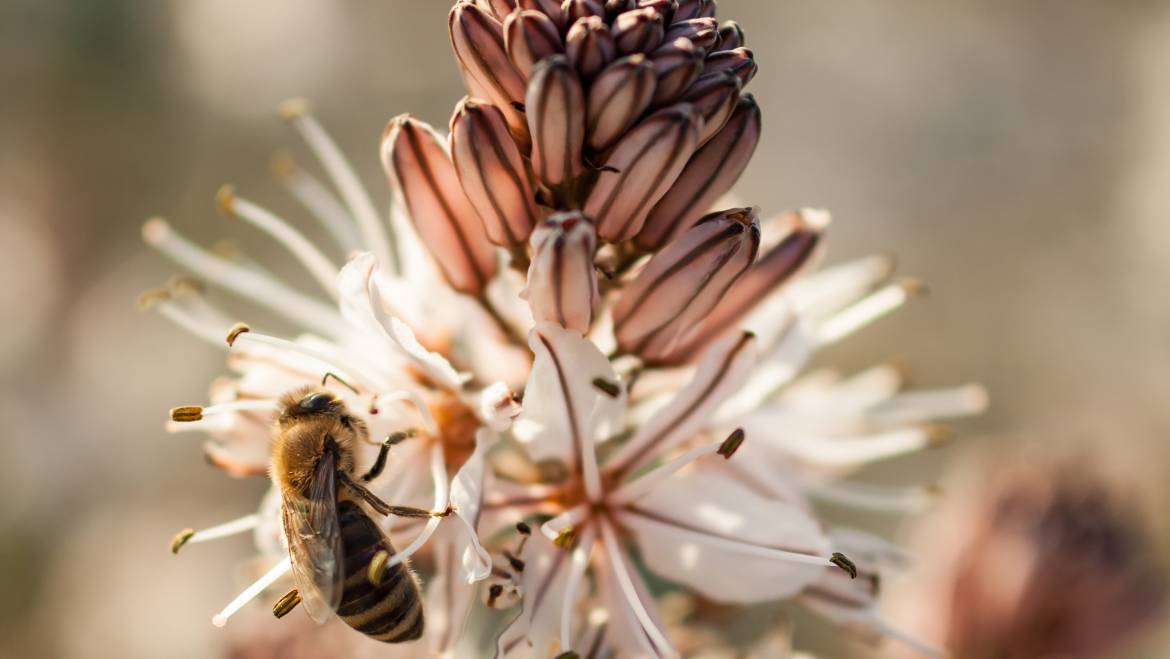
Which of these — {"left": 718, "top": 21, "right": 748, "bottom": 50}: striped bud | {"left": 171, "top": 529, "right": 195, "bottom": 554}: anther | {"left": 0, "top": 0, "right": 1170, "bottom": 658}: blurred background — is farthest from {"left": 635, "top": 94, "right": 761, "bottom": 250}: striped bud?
{"left": 0, "top": 0, "right": 1170, "bottom": 658}: blurred background

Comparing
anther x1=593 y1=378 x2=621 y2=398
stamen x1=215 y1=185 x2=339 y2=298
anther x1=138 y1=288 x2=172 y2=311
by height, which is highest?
stamen x1=215 y1=185 x2=339 y2=298

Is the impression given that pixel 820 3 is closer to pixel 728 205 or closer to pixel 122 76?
pixel 122 76

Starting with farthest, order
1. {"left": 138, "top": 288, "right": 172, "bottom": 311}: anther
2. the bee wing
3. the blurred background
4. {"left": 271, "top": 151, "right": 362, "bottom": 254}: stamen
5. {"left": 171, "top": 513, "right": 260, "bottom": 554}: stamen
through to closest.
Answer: the blurred background → {"left": 271, "top": 151, "right": 362, "bottom": 254}: stamen → {"left": 138, "top": 288, "right": 172, "bottom": 311}: anther → {"left": 171, "top": 513, "right": 260, "bottom": 554}: stamen → the bee wing

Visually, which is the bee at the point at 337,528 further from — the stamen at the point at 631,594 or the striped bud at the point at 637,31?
the striped bud at the point at 637,31

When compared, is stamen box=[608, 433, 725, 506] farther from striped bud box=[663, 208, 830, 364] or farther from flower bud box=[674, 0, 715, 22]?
flower bud box=[674, 0, 715, 22]

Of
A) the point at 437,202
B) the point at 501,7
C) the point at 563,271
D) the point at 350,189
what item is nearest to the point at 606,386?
the point at 563,271

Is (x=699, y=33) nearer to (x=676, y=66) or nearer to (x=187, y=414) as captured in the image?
(x=676, y=66)

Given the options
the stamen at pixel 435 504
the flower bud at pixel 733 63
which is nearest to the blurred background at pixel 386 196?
the stamen at pixel 435 504
